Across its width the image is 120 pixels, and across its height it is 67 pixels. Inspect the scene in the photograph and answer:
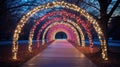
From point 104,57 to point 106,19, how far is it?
4.73 m

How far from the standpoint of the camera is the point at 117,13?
26422mm

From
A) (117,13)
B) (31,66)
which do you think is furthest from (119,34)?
(31,66)

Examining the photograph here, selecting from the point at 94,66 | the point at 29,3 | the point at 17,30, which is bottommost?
the point at 94,66

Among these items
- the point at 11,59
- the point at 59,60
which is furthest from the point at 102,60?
the point at 11,59

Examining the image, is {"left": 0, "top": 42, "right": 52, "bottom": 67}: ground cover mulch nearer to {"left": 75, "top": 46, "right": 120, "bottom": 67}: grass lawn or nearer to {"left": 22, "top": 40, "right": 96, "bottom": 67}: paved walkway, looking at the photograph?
{"left": 22, "top": 40, "right": 96, "bottom": 67}: paved walkway

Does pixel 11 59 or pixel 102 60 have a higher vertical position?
pixel 11 59

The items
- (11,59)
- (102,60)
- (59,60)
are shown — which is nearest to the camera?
(102,60)

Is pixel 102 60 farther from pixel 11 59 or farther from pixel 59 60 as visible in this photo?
pixel 11 59

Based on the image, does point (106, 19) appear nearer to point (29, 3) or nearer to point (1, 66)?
point (29, 3)

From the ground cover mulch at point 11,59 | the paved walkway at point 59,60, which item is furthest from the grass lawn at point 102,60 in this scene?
the ground cover mulch at point 11,59

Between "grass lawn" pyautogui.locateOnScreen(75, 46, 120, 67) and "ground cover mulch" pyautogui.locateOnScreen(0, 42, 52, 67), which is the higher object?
"ground cover mulch" pyautogui.locateOnScreen(0, 42, 52, 67)

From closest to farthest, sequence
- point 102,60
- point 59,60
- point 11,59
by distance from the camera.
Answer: point 102,60 < point 11,59 < point 59,60

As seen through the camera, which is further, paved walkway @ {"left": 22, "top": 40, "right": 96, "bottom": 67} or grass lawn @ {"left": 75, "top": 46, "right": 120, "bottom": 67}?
grass lawn @ {"left": 75, "top": 46, "right": 120, "bottom": 67}

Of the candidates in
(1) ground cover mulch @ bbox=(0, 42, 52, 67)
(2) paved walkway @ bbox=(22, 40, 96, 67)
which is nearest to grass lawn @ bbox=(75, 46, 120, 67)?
(2) paved walkway @ bbox=(22, 40, 96, 67)
